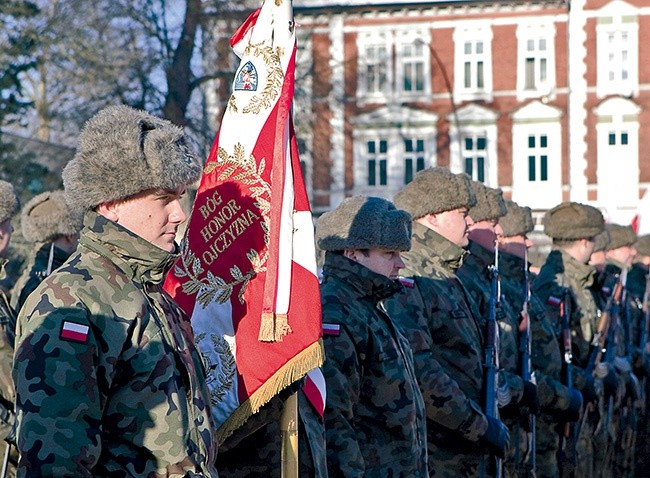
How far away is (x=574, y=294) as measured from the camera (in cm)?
1022

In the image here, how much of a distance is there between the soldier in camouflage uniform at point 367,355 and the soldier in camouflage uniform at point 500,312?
181 centimetres

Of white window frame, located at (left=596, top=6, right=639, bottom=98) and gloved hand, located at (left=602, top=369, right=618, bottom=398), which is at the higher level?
white window frame, located at (left=596, top=6, right=639, bottom=98)

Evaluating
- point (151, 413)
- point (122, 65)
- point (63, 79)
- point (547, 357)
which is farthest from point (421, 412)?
point (63, 79)

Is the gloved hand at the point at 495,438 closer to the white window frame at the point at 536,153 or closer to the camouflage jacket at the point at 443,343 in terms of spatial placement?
the camouflage jacket at the point at 443,343

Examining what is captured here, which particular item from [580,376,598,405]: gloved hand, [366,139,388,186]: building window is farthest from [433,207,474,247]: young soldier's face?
[366,139,388,186]: building window

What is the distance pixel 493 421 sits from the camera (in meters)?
6.41

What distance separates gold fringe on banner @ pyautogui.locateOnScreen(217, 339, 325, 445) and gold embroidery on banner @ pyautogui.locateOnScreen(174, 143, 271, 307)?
29 centimetres

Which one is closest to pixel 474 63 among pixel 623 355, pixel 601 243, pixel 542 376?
pixel 601 243

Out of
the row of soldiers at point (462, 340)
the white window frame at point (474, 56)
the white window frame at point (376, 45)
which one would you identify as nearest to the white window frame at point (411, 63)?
the white window frame at point (376, 45)

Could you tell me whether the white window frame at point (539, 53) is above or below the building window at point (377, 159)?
above

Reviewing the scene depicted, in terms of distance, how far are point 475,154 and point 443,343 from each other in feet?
138

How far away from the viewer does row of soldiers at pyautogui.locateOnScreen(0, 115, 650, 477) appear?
522 cm

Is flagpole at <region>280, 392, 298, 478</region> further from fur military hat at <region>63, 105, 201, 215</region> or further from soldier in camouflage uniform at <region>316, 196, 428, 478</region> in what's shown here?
fur military hat at <region>63, 105, 201, 215</region>

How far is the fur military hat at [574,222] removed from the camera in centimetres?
1036
